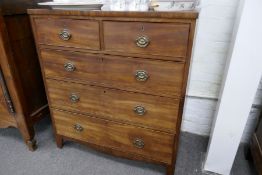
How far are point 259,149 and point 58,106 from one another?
1.22 metres

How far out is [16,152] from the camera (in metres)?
1.54

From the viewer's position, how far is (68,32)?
1111mm

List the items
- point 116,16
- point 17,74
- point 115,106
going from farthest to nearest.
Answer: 1. point 17,74
2. point 115,106
3. point 116,16

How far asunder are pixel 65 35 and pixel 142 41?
0.41 metres

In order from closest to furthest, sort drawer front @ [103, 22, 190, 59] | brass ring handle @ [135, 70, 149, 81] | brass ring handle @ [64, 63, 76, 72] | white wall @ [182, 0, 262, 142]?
drawer front @ [103, 22, 190, 59] → brass ring handle @ [135, 70, 149, 81] → brass ring handle @ [64, 63, 76, 72] → white wall @ [182, 0, 262, 142]

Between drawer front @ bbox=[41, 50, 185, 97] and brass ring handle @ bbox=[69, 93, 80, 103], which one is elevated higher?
drawer front @ bbox=[41, 50, 185, 97]

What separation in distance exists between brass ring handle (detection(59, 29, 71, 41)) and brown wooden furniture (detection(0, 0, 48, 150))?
33 centimetres

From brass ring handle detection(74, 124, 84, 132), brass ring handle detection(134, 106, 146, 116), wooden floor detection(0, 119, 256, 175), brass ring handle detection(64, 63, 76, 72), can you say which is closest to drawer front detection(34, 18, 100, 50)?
brass ring handle detection(64, 63, 76, 72)

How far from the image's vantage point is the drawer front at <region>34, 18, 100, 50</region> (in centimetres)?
106

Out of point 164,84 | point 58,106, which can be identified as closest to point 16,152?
point 58,106

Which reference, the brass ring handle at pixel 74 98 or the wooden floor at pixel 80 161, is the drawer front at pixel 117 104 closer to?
the brass ring handle at pixel 74 98

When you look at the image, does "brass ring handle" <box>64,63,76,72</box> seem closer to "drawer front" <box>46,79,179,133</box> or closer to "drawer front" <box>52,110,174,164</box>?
"drawer front" <box>46,79,179,133</box>

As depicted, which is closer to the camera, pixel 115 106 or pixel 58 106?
pixel 115 106

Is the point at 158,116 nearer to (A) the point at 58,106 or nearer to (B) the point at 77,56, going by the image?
(B) the point at 77,56
